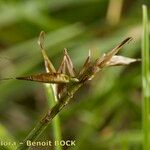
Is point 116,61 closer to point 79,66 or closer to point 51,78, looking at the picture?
point 51,78

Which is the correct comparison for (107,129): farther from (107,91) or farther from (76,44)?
(76,44)

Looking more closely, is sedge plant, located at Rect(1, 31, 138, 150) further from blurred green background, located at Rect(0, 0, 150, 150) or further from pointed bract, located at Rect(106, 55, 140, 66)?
blurred green background, located at Rect(0, 0, 150, 150)

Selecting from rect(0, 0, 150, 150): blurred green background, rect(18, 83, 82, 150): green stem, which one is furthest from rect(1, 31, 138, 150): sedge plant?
rect(0, 0, 150, 150): blurred green background

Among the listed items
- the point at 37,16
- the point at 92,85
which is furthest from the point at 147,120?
the point at 37,16

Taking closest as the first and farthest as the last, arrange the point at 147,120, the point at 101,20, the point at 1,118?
the point at 147,120 → the point at 1,118 → the point at 101,20

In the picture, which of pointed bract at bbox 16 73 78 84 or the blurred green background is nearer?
pointed bract at bbox 16 73 78 84

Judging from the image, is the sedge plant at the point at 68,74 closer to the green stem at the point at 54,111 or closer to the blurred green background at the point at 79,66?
the green stem at the point at 54,111

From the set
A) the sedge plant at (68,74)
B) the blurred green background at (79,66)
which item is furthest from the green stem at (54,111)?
the blurred green background at (79,66)

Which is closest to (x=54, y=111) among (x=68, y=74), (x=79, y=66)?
(x=68, y=74)
